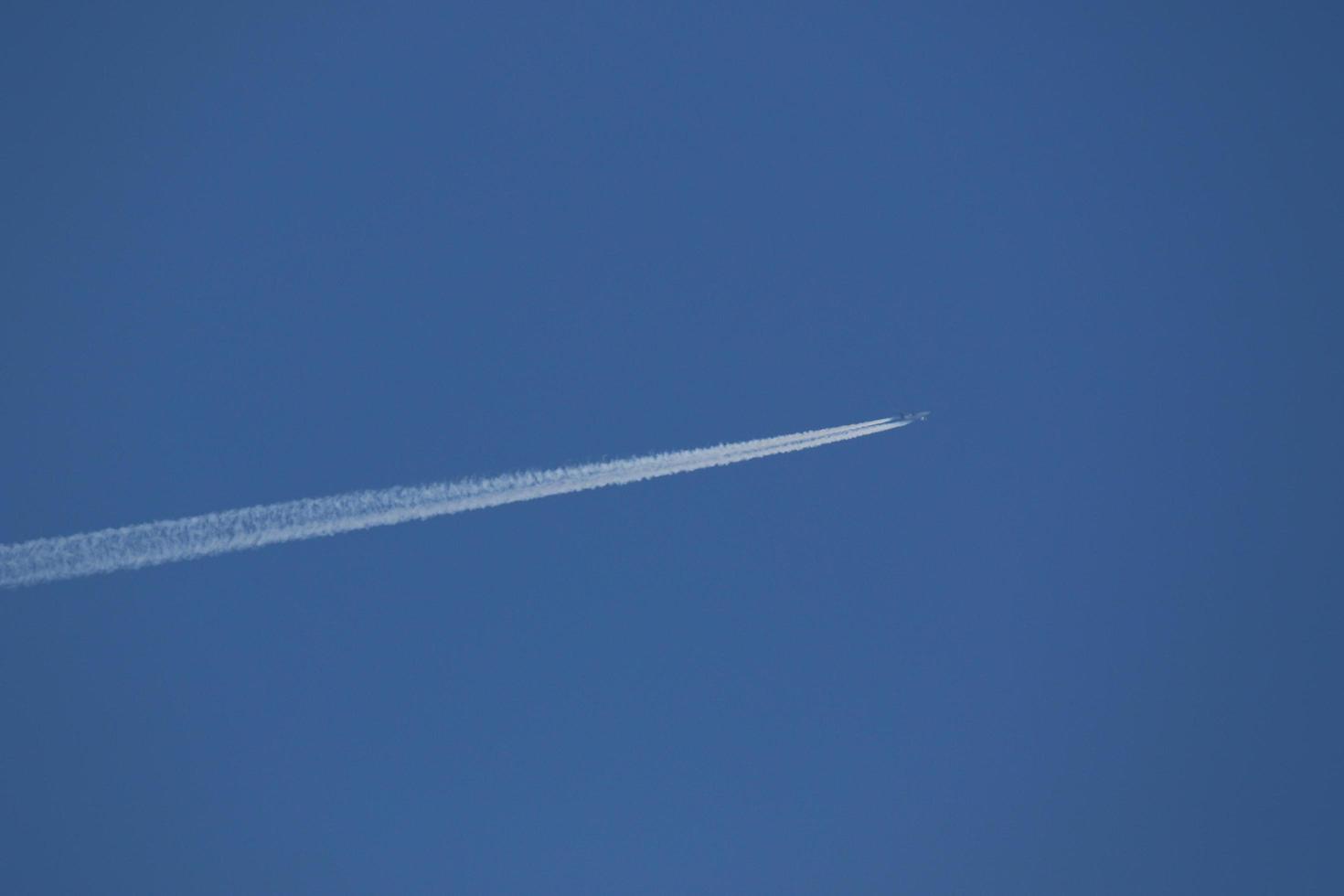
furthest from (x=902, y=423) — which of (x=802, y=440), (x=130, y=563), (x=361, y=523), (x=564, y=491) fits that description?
(x=130, y=563)

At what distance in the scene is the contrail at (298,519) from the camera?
21016 millimetres

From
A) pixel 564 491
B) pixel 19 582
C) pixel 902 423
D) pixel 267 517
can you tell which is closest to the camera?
pixel 19 582

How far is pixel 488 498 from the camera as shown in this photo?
22.7 meters

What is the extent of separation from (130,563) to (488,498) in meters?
4.95

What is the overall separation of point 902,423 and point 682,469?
165 inches

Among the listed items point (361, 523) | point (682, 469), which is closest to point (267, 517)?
point (361, 523)

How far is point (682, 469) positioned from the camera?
24750 mm

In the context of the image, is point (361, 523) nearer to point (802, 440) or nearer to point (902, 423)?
point (802, 440)

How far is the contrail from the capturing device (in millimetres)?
21016

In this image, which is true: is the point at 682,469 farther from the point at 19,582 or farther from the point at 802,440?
the point at 19,582

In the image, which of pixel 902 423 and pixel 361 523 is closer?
pixel 361 523

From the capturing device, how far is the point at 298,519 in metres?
22.5

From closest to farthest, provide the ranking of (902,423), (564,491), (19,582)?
(19,582), (564,491), (902,423)

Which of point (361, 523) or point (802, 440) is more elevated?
point (802, 440)
